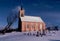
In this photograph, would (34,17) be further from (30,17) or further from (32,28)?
(32,28)

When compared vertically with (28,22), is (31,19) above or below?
above

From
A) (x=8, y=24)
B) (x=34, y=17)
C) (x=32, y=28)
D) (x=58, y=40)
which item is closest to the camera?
(x=58, y=40)

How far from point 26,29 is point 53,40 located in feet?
35.9

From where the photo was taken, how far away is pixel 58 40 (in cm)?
850

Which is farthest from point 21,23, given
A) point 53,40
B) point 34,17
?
point 53,40

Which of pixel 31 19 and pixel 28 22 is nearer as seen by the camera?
pixel 28 22

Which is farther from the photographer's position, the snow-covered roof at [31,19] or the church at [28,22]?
the snow-covered roof at [31,19]

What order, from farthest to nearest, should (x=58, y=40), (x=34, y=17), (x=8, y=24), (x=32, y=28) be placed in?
Answer: 1. (x=34, y=17)
2. (x=32, y=28)
3. (x=8, y=24)
4. (x=58, y=40)

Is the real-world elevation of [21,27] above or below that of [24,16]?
below

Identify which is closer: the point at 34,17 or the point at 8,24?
the point at 8,24

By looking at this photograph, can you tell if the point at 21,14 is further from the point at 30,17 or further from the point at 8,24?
the point at 8,24

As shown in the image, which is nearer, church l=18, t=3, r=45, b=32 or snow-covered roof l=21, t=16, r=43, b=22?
church l=18, t=3, r=45, b=32

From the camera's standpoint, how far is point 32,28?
19297mm

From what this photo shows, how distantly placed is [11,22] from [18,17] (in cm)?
286
